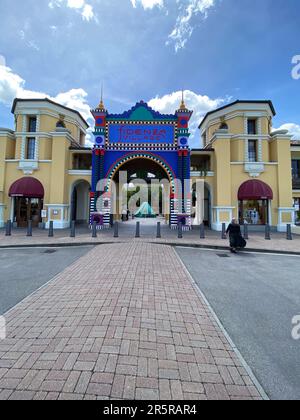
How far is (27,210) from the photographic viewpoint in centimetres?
1833

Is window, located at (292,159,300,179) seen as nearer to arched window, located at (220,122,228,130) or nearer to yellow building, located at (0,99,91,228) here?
arched window, located at (220,122,228,130)

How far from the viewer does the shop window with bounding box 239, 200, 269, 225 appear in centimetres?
1789

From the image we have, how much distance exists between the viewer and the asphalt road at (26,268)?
4635mm

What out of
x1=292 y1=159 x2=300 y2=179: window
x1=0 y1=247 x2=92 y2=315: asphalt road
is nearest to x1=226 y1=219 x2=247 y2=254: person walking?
x1=0 y1=247 x2=92 y2=315: asphalt road

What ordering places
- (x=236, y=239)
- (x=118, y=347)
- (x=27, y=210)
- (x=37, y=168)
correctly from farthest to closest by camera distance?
(x=27, y=210)
(x=37, y=168)
(x=236, y=239)
(x=118, y=347)

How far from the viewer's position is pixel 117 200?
79.0 ft

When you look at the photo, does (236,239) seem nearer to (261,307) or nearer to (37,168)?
(261,307)

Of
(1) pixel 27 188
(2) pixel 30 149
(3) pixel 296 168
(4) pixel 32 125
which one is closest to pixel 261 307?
(1) pixel 27 188

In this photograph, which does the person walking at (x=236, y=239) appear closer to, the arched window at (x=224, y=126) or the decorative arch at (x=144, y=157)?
the decorative arch at (x=144, y=157)

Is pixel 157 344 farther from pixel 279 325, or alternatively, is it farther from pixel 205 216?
pixel 205 216

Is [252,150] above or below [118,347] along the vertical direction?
above

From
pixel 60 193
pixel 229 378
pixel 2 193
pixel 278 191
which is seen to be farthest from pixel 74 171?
pixel 229 378

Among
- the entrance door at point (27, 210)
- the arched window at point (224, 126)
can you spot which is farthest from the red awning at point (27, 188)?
the arched window at point (224, 126)

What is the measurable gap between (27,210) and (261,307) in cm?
1914
